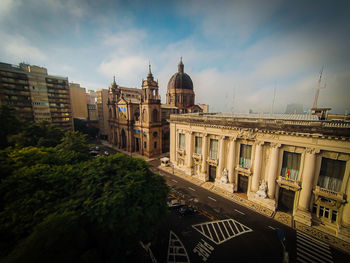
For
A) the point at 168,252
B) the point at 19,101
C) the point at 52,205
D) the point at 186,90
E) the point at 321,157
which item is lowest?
the point at 168,252

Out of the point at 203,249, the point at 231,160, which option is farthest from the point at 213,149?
the point at 203,249

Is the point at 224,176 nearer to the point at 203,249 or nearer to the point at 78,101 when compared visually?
A: the point at 203,249

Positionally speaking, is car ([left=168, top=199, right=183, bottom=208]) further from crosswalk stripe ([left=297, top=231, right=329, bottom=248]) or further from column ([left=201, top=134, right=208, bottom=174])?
crosswalk stripe ([left=297, top=231, right=329, bottom=248])

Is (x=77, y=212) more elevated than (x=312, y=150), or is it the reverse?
(x=312, y=150)

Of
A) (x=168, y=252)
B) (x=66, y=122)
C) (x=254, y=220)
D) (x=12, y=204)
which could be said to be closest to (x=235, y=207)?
(x=254, y=220)

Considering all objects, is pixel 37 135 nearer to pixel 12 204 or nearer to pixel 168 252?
pixel 12 204

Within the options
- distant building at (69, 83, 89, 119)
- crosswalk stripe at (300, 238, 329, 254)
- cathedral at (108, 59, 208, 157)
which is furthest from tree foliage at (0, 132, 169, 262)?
distant building at (69, 83, 89, 119)
